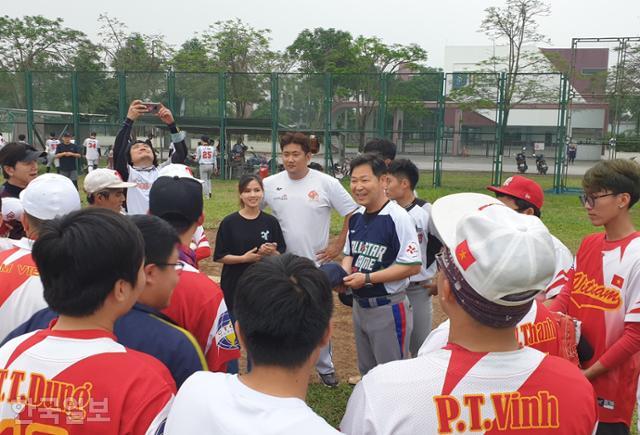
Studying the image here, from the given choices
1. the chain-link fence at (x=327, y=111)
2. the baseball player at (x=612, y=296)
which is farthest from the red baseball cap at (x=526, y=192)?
the chain-link fence at (x=327, y=111)

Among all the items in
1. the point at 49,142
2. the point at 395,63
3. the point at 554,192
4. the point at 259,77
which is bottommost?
the point at 554,192

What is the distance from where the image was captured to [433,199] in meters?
17.4

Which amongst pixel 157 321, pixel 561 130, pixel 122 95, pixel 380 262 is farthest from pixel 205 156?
pixel 157 321

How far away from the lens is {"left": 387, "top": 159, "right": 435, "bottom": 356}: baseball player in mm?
4820

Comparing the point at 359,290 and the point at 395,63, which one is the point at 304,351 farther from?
the point at 395,63

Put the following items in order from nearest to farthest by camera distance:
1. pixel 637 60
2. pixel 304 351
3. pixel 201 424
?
pixel 201 424, pixel 304 351, pixel 637 60

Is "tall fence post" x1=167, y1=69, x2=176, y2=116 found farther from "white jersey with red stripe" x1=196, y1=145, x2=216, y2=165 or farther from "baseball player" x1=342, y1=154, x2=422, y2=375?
"baseball player" x1=342, y1=154, x2=422, y2=375

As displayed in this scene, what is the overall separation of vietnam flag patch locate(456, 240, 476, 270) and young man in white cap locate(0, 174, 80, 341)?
194 centimetres

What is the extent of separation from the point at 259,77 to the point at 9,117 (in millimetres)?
11621

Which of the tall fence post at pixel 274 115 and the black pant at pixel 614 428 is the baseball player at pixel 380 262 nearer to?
the black pant at pixel 614 428

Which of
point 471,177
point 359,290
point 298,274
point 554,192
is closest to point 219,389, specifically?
point 298,274

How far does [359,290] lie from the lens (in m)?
4.18

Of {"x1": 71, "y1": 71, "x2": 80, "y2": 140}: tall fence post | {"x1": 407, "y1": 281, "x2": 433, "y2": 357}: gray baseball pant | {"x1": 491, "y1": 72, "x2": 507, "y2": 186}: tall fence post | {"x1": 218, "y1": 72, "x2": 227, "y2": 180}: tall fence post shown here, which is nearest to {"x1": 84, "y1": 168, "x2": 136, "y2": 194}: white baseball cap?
{"x1": 407, "y1": 281, "x2": 433, "y2": 357}: gray baseball pant

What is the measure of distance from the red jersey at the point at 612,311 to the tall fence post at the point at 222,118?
2097cm
